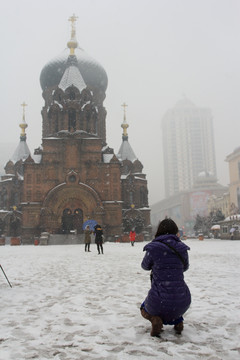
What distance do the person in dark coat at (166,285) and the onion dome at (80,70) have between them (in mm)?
40952


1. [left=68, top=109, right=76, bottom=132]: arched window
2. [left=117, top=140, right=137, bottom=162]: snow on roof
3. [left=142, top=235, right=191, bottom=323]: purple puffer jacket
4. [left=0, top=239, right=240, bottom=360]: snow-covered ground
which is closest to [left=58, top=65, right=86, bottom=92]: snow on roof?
[left=68, top=109, right=76, bottom=132]: arched window

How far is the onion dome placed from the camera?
42781 millimetres

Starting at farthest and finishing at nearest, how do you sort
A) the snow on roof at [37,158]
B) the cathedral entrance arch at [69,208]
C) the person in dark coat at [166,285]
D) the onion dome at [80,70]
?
1. the onion dome at [80,70]
2. the snow on roof at [37,158]
3. the cathedral entrance arch at [69,208]
4. the person in dark coat at [166,285]

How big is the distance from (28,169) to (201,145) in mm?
131154

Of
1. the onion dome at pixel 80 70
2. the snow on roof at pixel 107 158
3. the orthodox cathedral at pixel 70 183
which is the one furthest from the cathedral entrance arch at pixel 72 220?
the onion dome at pixel 80 70

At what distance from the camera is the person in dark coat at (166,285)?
156 inches

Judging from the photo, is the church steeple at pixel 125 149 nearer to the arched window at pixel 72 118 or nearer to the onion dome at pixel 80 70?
the onion dome at pixel 80 70

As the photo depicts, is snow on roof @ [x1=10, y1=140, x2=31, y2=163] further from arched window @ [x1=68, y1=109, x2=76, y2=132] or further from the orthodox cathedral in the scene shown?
arched window @ [x1=68, y1=109, x2=76, y2=132]

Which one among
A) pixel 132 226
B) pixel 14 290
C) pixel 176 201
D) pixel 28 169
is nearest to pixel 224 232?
pixel 132 226

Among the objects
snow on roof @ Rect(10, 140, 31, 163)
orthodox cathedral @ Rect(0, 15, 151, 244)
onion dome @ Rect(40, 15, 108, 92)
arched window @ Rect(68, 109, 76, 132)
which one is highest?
onion dome @ Rect(40, 15, 108, 92)

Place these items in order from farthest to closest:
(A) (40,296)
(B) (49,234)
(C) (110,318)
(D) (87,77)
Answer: (D) (87,77) → (B) (49,234) → (A) (40,296) → (C) (110,318)

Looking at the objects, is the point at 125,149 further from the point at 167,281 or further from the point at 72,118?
the point at 167,281

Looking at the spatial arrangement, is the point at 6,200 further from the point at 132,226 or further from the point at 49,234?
the point at 132,226

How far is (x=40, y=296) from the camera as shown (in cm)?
622
